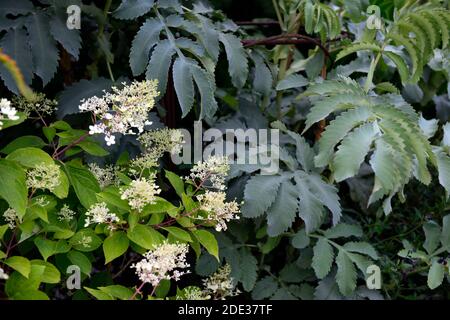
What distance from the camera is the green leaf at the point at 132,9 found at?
1418 mm

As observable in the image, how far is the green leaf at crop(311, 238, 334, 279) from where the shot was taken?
145 centimetres

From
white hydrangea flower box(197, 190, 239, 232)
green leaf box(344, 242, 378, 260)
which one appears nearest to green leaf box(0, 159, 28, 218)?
white hydrangea flower box(197, 190, 239, 232)

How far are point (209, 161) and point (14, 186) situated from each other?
1.30ft

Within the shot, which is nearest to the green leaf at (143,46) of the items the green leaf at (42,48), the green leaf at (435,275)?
the green leaf at (42,48)

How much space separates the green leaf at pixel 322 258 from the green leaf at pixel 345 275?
3cm

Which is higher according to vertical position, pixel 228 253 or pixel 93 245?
pixel 93 245

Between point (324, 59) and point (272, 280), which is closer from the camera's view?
point (272, 280)

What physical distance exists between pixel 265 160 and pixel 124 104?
1.53 feet

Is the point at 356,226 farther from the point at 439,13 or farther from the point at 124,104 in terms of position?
the point at 124,104

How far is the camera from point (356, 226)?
5.21ft

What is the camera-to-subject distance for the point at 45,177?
1.11 meters

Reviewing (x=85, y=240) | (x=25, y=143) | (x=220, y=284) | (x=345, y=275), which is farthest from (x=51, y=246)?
(x=345, y=275)

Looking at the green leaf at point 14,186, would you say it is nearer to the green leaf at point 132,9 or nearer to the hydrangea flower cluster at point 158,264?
the hydrangea flower cluster at point 158,264
